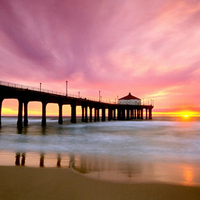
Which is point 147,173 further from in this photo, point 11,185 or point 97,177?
point 11,185

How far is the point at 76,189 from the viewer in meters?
4.93

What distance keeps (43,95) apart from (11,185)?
3466cm

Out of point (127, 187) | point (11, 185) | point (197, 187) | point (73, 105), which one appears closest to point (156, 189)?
point (127, 187)

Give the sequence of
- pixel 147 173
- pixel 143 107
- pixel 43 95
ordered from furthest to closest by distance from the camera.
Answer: pixel 143 107 → pixel 43 95 → pixel 147 173

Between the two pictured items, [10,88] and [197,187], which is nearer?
[197,187]

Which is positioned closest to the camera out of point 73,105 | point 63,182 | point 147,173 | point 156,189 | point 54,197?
point 54,197

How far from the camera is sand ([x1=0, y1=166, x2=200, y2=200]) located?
14.7 feet

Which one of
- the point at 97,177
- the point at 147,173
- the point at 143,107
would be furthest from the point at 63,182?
the point at 143,107

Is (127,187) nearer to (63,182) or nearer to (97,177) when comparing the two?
(97,177)

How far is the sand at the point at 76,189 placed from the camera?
448 cm

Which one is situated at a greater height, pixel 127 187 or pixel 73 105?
pixel 73 105

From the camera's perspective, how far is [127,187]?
200 inches

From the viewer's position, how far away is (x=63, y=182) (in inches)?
215

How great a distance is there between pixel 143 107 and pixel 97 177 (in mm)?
99673
